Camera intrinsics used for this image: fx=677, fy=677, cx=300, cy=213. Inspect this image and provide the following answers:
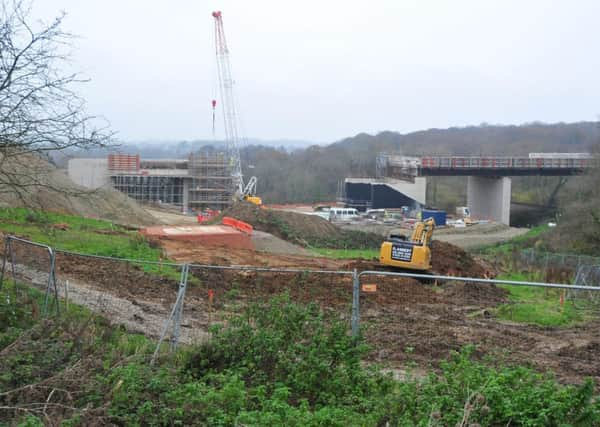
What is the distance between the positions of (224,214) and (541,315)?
33211 mm

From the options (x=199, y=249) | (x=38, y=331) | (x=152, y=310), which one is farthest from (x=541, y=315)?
(x=199, y=249)

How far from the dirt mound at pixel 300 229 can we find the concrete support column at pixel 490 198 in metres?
37.2

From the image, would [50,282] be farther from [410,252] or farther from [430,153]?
[430,153]

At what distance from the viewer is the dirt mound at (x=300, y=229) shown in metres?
44.4

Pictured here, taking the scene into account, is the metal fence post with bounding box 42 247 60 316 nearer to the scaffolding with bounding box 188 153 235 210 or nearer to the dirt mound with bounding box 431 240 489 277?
the dirt mound with bounding box 431 240 489 277

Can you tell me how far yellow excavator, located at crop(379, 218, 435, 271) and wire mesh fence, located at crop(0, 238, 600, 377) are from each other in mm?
2772

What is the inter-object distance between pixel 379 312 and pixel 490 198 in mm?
73284

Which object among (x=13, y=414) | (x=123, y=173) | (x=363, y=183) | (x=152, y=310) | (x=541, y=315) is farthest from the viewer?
(x=363, y=183)

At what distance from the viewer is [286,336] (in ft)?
29.5

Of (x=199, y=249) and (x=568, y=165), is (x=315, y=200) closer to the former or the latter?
(x=568, y=165)

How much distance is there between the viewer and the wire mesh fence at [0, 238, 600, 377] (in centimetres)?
988

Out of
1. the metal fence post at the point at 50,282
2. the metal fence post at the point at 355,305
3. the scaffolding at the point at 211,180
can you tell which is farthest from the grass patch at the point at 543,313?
the scaffolding at the point at 211,180

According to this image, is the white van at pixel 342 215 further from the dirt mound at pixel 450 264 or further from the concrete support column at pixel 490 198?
the dirt mound at pixel 450 264

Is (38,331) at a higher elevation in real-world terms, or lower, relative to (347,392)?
higher
